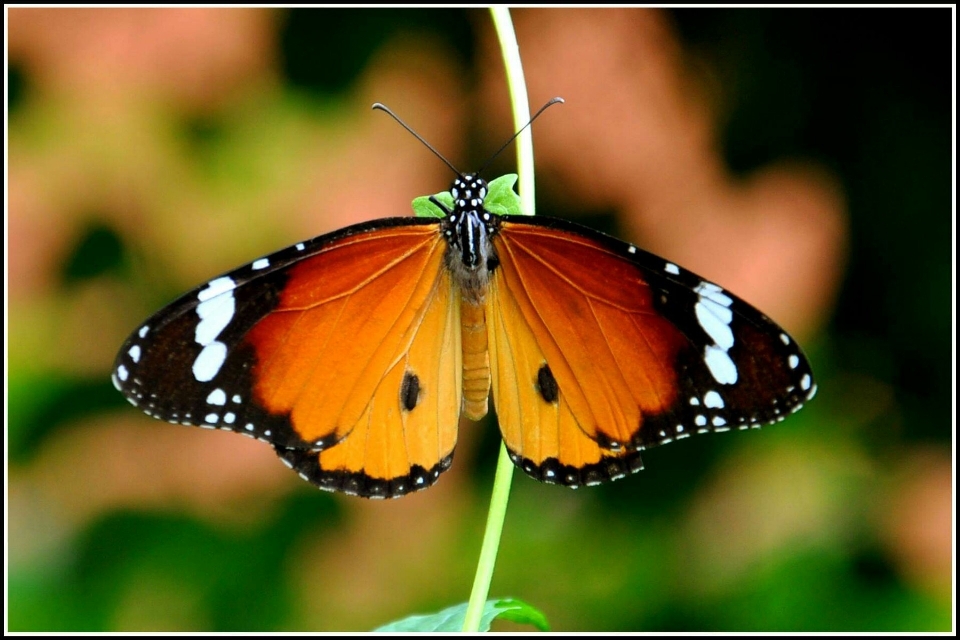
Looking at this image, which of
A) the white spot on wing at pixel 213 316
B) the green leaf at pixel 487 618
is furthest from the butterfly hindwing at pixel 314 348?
the green leaf at pixel 487 618

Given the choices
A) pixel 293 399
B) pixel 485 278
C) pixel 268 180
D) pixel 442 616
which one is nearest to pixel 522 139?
pixel 485 278

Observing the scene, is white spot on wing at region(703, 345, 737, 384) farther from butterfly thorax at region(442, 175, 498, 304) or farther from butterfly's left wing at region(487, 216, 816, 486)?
butterfly thorax at region(442, 175, 498, 304)

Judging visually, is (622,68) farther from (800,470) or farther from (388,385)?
(388,385)

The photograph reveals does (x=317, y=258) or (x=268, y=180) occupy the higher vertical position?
(x=268, y=180)

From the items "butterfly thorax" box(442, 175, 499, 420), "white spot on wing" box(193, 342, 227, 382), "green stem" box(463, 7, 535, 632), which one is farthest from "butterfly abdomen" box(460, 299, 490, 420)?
"white spot on wing" box(193, 342, 227, 382)

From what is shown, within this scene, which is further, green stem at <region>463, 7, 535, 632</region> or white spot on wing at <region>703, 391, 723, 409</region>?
white spot on wing at <region>703, 391, 723, 409</region>

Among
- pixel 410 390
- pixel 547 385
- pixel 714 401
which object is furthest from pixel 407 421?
pixel 714 401

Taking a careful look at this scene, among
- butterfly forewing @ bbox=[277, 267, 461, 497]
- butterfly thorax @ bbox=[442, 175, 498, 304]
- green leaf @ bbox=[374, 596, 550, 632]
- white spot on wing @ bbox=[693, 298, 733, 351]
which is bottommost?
green leaf @ bbox=[374, 596, 550, 632]
